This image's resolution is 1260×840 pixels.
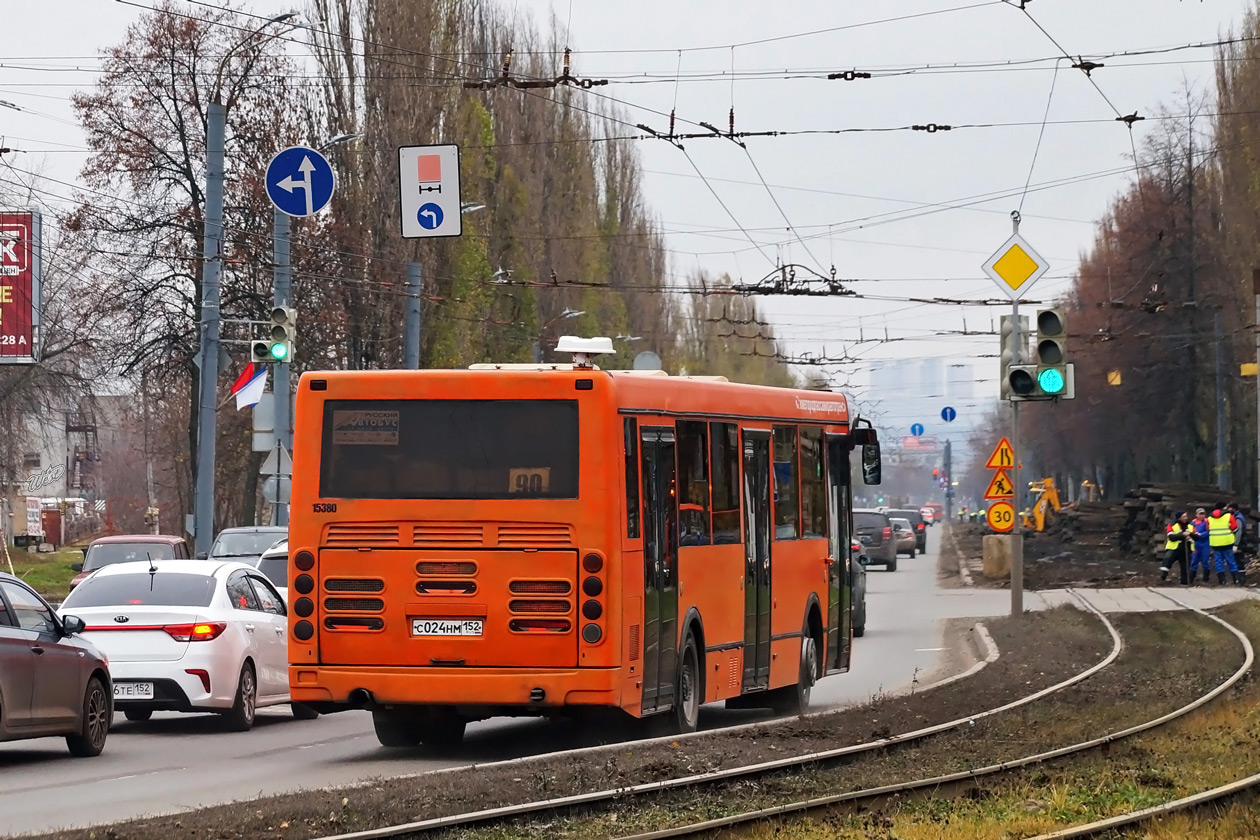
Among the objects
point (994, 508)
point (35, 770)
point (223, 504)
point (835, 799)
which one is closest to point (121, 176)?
point (223, 504)

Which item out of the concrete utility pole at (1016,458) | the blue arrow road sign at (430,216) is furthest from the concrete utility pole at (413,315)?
the concrete utility pole at (1016,458)

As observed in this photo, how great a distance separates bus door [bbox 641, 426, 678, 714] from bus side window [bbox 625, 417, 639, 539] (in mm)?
137

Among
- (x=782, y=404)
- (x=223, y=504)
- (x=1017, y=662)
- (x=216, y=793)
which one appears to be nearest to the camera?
(x=216, y=793)

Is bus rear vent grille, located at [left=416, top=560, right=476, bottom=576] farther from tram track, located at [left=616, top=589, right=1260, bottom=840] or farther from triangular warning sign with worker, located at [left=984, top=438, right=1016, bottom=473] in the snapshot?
triangular warning sign with worker, located at [left=984, top=438, right=1016, bottom=473]

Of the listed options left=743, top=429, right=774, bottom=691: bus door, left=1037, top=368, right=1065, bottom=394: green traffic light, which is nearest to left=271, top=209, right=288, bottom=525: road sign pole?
left=1037, top=368, right=1065, bottom=394: green traffic light

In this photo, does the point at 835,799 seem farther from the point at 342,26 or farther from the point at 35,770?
the point at 342,26

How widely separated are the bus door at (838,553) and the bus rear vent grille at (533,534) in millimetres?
5678

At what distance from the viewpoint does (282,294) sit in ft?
108

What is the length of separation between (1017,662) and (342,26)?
33752 millimetres

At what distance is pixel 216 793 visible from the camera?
12312mm

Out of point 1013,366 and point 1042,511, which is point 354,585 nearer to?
point 1013,366

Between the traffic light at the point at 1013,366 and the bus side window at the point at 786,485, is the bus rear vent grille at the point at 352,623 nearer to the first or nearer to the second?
the bus side window at the point at 786,485

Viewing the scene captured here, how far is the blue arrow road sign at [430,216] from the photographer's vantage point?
2880 cm

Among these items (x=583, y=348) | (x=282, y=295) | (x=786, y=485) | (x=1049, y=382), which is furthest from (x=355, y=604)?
(x=282, y=295)
